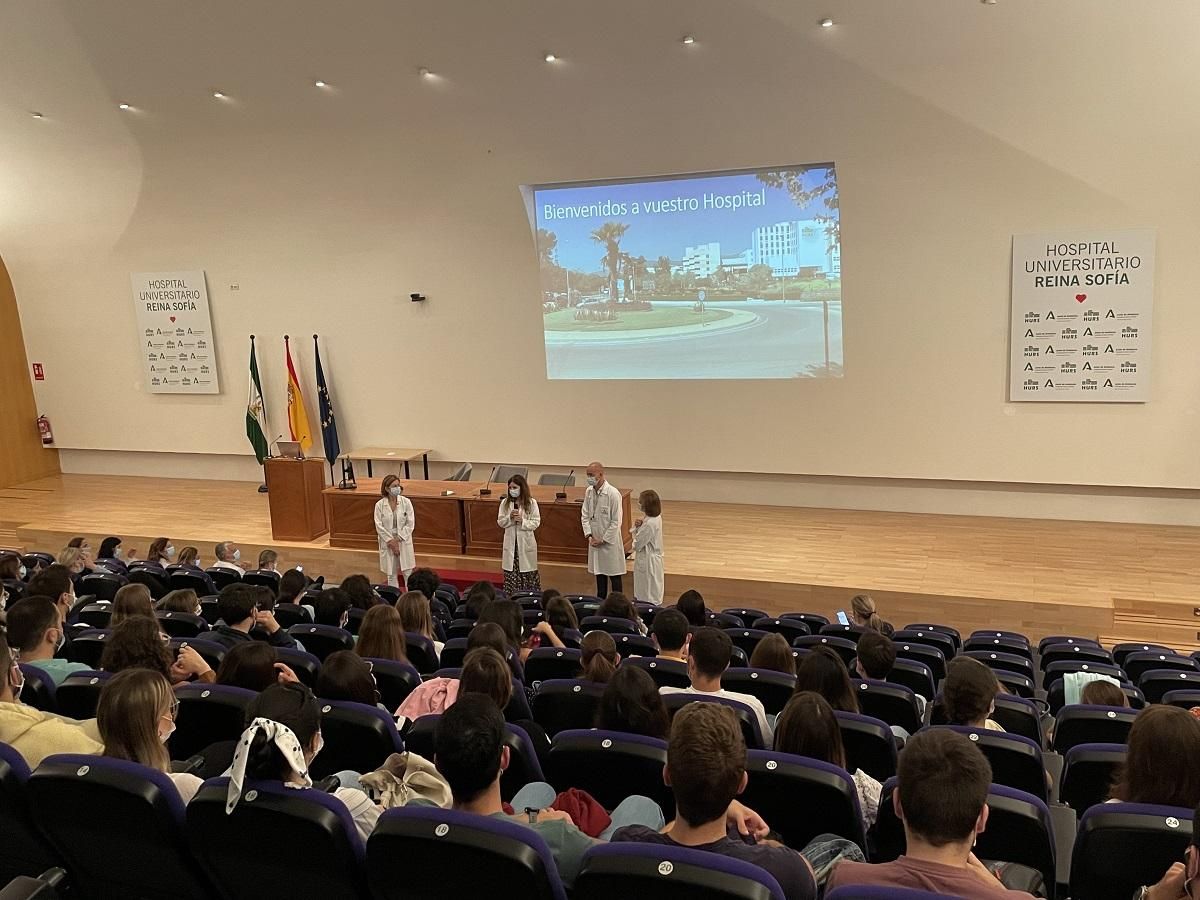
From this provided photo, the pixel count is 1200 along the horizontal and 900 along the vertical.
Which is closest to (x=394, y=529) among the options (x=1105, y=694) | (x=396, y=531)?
(x=396, y=531)

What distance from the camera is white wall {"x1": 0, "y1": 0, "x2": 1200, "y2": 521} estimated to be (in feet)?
31.3

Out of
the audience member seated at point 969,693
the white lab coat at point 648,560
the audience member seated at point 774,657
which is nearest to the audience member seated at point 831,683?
the audience member seated at point 969,693

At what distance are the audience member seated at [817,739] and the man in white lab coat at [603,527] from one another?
582 centimetres

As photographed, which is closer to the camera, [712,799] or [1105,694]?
[712,799]

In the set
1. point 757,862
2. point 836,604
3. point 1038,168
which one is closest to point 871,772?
point 757,862

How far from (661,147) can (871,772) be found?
8.68 m

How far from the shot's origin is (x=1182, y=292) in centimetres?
953

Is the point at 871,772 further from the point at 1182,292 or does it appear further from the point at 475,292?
the point at 475,292

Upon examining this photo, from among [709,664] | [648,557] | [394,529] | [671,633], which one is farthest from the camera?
[394,529]

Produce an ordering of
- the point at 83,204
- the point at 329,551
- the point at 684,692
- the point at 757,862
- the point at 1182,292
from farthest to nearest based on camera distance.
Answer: the point at 83,204 → the point at 329,551 → the point at 1182,292 → the point at 684,692 → the point at 757,862

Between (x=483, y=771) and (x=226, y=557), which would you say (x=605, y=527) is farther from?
(x=483, y=771)

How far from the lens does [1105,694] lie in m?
4.30

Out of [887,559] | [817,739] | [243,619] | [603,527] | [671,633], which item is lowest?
[887,559]

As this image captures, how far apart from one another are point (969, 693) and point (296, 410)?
437 inches
